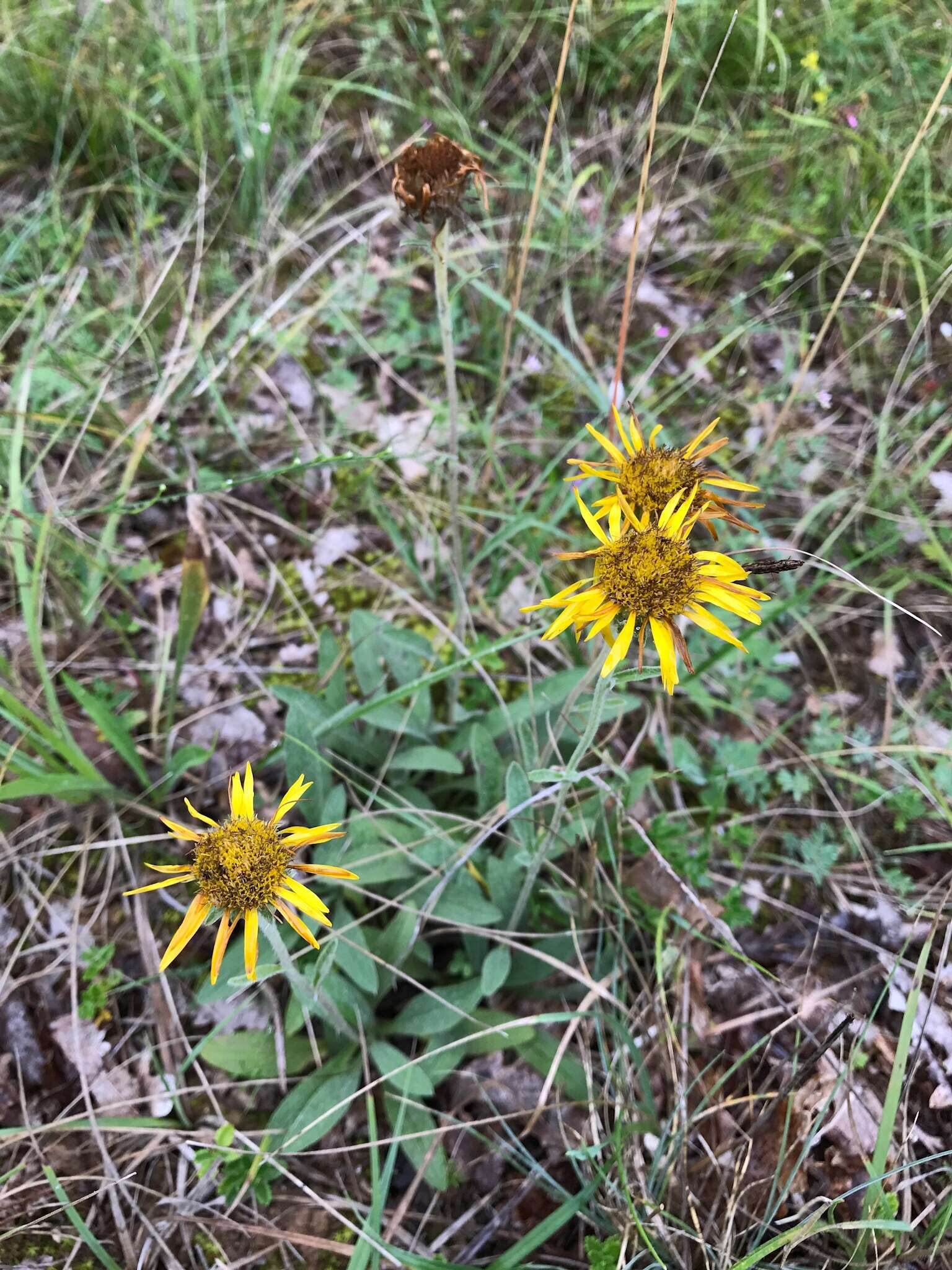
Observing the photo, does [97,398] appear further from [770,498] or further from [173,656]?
[770,498]

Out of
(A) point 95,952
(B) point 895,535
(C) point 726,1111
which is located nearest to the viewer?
(C) point 726,1111

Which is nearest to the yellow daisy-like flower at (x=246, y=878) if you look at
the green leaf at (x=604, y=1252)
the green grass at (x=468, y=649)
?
the green grass at (x=468, y=649)

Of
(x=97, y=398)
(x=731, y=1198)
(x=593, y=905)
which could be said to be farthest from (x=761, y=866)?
(x=97, y=398)

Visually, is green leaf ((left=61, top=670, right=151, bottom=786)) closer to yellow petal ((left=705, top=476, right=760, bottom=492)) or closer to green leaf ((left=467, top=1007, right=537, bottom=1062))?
green leaf ((left=467, top=1007, right=537, bottom=1062))

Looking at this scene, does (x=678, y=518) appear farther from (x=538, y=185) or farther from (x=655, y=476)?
(x=538, y=185)

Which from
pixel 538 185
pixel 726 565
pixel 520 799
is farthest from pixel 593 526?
pixel 538 185

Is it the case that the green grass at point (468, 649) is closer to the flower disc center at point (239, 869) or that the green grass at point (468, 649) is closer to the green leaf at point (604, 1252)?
the green leaf at point (604, 1252)
